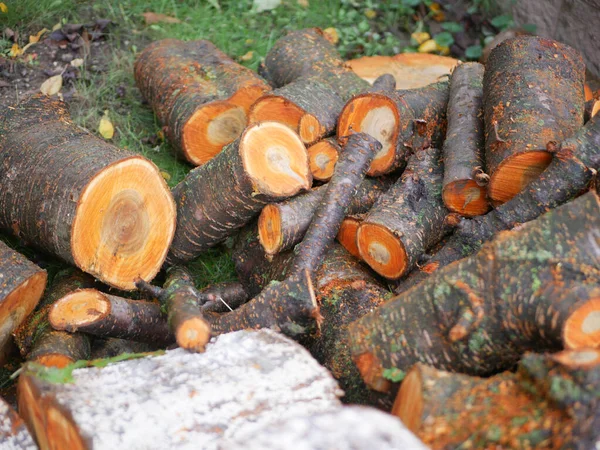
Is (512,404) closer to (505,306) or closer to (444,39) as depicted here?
(505,306)

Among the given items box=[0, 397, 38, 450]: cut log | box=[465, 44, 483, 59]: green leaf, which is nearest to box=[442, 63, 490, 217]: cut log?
box=[465, 44, 483, 59]: green leaf

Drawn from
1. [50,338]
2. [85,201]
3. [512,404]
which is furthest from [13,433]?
[512,404]

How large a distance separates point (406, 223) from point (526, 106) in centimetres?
82

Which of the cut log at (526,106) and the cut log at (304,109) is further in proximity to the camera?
the cut log at (304,109)

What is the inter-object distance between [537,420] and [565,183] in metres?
1.25

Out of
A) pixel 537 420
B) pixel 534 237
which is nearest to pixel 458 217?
pixel 534 237

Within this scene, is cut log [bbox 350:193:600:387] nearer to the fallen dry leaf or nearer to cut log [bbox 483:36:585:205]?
cut log [bbox 483:36:585:205]

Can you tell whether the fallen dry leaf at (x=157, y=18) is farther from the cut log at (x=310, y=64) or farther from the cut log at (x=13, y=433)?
the cut log at (x=13, y=433)

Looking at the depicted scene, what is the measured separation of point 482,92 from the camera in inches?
140

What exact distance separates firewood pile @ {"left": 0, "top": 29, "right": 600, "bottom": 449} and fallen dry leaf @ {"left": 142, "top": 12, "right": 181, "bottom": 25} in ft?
3.48

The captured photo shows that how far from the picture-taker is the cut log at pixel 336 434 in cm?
159

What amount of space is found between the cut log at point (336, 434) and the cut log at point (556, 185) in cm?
135

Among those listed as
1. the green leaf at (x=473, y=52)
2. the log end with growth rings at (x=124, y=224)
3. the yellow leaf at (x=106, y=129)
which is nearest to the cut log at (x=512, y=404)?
the log end with growth rings at (x=124, y=224)

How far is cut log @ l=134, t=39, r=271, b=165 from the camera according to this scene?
3.89 m
